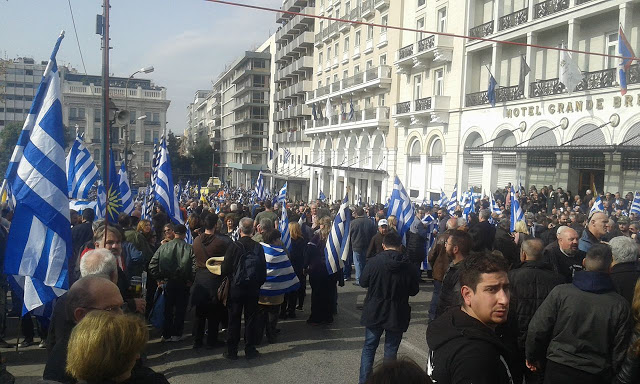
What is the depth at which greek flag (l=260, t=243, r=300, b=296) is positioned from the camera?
704 centimetres

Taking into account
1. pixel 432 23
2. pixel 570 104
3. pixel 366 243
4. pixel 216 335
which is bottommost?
pixel 216 335

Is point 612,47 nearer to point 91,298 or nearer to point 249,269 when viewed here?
point 249,269

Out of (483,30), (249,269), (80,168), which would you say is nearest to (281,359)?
(249,269)

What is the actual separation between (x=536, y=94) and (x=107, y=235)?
20955mm

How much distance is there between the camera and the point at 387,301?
17.9ft

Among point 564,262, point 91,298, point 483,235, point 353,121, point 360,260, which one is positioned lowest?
point 360,260

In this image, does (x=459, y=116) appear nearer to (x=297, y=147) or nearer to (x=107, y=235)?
(x=107, y=235)

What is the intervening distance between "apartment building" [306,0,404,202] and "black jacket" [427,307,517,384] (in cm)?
2891

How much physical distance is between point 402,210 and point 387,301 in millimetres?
6122

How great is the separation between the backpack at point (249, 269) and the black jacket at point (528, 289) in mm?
3073

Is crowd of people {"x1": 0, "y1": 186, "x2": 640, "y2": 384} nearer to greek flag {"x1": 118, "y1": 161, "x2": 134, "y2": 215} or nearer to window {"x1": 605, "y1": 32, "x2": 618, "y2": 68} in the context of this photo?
greek flag {"x1": 118, "y1": 161, "x2": 134, "y2": 215}

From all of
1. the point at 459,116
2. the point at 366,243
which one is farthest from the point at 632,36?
the point at 366,243

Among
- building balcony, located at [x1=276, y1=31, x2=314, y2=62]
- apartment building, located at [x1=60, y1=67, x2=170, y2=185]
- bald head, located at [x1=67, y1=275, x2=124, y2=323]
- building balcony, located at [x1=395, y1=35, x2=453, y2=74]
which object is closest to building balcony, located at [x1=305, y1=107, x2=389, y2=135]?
building balcony, located at [x1=395, y1=35, x2=453, y2=74]

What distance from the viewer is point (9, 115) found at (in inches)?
3915
